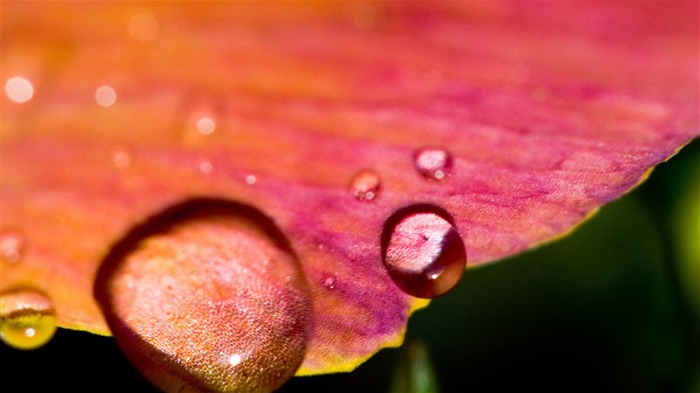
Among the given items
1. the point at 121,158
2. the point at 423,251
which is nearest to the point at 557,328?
the point at 423,251

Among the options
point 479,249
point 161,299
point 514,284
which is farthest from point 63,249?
point 514,284

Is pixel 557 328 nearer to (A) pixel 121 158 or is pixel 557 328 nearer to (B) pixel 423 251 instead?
(B) pixel 423 251

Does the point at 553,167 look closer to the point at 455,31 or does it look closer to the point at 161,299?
the point at 455,31

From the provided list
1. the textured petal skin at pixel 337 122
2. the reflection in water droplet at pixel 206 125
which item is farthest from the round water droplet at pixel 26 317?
the reflection in water droplet at pixel 206 125

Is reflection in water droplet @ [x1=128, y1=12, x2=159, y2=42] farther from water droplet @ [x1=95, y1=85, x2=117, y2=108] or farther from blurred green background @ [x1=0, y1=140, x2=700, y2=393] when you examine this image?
blurred green background @ [x1=0, y1=140, x2=700, y2=393]

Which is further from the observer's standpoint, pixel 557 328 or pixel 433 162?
pixel 557 328

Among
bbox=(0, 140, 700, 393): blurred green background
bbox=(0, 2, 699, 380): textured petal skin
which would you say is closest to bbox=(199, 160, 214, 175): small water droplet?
bbox=(0, 2, 699, 380): textured petal skin
